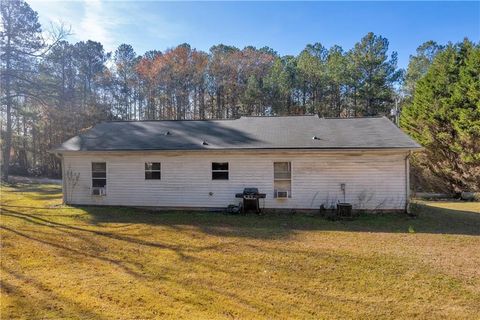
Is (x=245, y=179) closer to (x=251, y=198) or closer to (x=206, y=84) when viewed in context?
(x=251, y=198)

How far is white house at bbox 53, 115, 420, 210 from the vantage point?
1181 centimetres

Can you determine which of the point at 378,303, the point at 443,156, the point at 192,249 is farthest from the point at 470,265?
the point at 443,156

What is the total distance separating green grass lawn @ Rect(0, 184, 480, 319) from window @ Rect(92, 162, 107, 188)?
261 cm

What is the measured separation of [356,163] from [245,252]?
6.53 meters

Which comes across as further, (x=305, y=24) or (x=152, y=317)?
(x=305, y=24)

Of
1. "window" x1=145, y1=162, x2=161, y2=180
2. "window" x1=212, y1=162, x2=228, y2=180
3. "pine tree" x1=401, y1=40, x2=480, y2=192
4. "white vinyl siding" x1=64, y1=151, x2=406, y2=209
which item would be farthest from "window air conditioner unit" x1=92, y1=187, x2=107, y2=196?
"pine tree" x1=401, y1=40, x2=480, y2=192

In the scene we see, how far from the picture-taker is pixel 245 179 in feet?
40.5

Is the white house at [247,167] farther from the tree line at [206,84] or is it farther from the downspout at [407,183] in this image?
the tree line at [206,84]

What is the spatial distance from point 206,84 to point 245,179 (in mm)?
28713

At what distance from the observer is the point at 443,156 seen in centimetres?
1972

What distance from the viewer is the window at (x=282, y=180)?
12219mm

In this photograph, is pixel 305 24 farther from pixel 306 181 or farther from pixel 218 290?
pixel 218 290

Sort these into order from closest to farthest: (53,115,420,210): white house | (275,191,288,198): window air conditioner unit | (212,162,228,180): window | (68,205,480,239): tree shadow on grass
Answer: (68,205,480,239): tree shadow on grass
(53,115,420,210): white house
(275,191,288,198): window air conditioner unit
(212,162,228,180): window

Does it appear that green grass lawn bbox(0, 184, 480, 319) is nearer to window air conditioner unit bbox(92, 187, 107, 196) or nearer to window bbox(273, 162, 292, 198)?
window bbox(273, 162, 292, 198)
